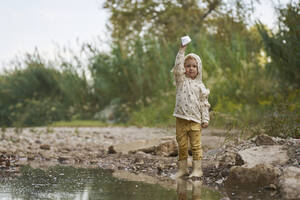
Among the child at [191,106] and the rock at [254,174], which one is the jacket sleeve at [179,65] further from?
the rock at [254,174]

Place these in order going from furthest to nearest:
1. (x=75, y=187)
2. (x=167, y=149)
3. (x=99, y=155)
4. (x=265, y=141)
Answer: (x=99, y=155), (x=167, y=149), (x=265, y=141), (x=75, y=187)

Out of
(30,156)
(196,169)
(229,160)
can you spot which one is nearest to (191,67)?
(196,169)

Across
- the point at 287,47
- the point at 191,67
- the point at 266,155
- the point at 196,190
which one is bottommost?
the point at 196,190

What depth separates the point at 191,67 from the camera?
4.21m

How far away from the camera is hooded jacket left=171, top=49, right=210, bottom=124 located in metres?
4.14

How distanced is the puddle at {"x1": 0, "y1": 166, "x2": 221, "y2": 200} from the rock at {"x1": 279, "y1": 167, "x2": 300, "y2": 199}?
1.59 feet

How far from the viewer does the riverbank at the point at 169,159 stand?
3609mm

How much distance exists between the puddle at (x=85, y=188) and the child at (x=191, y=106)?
46cm

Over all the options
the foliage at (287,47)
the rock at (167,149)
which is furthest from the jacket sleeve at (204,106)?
the foliage at (287,47)

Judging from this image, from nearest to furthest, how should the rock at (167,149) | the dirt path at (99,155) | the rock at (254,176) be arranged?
the rock at (254,176) < the dirt path at (99,155) < the rock at (167,149)

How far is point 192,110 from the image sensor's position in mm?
4145

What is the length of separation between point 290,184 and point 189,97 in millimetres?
1381

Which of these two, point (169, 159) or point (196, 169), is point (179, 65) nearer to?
point (196, 169)

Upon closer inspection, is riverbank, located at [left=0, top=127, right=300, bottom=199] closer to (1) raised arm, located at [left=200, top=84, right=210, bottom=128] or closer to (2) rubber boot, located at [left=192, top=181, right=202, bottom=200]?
(2) rubber boot, located at [left=192, top=181, right=202, bottom=200]
